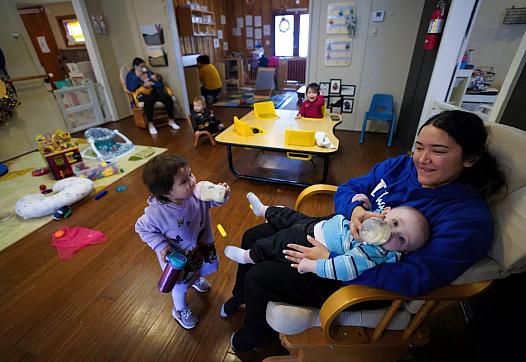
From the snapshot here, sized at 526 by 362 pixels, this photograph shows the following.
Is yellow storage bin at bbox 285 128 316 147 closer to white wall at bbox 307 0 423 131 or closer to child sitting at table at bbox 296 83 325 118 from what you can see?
child sitting at table at bbox 296 83 325 118

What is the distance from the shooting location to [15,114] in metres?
3.25

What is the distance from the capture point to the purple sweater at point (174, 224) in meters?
1.05

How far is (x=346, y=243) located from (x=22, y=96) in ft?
14.8

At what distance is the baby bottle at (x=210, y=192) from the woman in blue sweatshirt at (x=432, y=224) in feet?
1.08

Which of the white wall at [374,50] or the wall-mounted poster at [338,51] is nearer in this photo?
the white wall at [374,50]

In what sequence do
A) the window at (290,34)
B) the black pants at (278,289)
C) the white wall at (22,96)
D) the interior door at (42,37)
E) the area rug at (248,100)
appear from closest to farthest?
the black pants at (278,289) < the white wall at (22,96) < the interior door at (42,37) < the area rug at (248,100) < the window at (290,34)

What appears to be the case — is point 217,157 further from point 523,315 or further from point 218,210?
point 523,315

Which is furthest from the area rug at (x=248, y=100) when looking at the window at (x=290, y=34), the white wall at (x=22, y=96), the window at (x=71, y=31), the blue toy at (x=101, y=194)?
the blue toy at (x=101, y=194)

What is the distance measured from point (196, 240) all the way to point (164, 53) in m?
4.35

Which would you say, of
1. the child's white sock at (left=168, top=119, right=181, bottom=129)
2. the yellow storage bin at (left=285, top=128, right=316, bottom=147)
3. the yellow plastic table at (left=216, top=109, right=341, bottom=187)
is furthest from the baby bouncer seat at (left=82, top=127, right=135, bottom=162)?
the yellow storage bin at (left=285, top=128, right=316, bottom=147)

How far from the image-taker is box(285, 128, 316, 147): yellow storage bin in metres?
2.23

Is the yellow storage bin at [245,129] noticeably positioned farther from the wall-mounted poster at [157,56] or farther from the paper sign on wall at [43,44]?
the paper sign on wall at [43,44]

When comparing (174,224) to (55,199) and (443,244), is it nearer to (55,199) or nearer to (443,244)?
(443,244)

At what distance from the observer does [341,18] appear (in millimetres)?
3457
